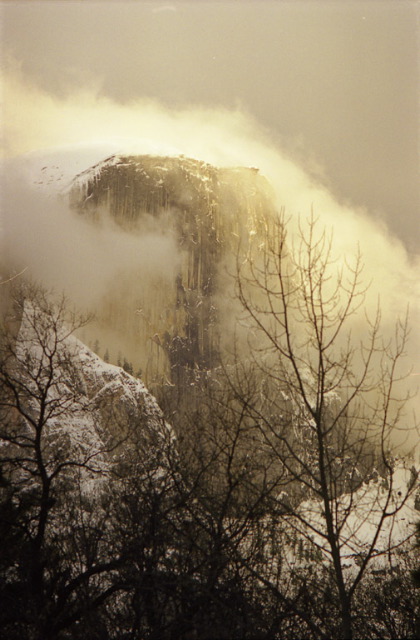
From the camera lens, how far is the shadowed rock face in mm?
91312

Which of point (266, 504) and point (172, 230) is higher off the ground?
point (172, 230)

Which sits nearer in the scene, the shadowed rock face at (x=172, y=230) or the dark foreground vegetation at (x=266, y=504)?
the dark foreground vegetation at (x=266, y=504)

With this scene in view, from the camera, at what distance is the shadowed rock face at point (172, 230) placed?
300 ft

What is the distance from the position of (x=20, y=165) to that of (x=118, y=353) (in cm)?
2871

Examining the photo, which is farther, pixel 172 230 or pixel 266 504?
pixel 172 230

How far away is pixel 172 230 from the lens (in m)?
107

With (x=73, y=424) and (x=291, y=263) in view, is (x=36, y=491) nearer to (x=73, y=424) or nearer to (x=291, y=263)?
(x=291, y=263)

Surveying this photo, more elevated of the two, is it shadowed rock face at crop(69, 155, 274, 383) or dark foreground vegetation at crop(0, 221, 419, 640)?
shadowed rock face at crop(69, 155, 274, 383)

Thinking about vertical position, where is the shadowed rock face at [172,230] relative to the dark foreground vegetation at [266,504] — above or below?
above

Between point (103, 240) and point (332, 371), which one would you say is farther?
point (103, 240)

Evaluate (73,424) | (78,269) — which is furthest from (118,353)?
(73,424)

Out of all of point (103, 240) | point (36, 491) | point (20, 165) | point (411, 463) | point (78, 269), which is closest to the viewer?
point (411, 463)

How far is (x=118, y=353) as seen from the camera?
3374 inches

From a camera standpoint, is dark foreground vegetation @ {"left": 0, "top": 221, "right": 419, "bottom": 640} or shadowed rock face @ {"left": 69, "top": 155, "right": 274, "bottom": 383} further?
shadowed rock face @ {"left": 69, "top": 155, "right": 274, "bottom": 383}
